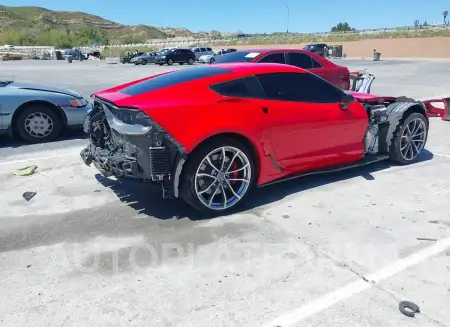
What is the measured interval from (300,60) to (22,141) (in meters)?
6.55

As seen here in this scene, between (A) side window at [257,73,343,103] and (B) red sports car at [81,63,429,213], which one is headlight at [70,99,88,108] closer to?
(B) red sports car at [81,63,429,213]

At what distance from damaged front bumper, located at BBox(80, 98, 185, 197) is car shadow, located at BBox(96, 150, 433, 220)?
0.80 ft

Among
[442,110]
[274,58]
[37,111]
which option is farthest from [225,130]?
[442,110]

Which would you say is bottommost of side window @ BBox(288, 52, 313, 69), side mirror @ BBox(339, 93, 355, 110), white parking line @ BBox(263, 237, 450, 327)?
white parking line @ BBox(263, 237, 450, 327)

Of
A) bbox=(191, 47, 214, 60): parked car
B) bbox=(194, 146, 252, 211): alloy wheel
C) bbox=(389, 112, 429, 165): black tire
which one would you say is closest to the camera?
bbox=(194, 146, 252, 211): alloy wheel

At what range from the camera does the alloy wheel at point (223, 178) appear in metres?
4.08

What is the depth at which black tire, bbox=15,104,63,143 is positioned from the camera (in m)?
7.01

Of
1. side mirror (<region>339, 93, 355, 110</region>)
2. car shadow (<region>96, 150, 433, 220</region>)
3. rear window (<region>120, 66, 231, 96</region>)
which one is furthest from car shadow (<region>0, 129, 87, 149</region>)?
side mirror (<region>339, 93, 355, 110</region>)

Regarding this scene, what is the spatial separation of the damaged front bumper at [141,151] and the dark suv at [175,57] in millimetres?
33871

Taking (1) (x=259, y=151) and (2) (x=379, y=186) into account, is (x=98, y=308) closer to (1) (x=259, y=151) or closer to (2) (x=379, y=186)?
(1) (x=259, y=151)

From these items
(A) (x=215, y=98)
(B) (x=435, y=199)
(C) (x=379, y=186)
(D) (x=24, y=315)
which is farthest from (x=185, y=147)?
(B) (x=435, y=199)

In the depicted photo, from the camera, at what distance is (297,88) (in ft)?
15.4

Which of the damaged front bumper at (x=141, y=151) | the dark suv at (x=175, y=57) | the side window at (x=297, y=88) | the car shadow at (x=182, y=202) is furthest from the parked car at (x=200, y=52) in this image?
the damaged front bumper at (x=141, y=151)

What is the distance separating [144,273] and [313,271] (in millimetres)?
1318
